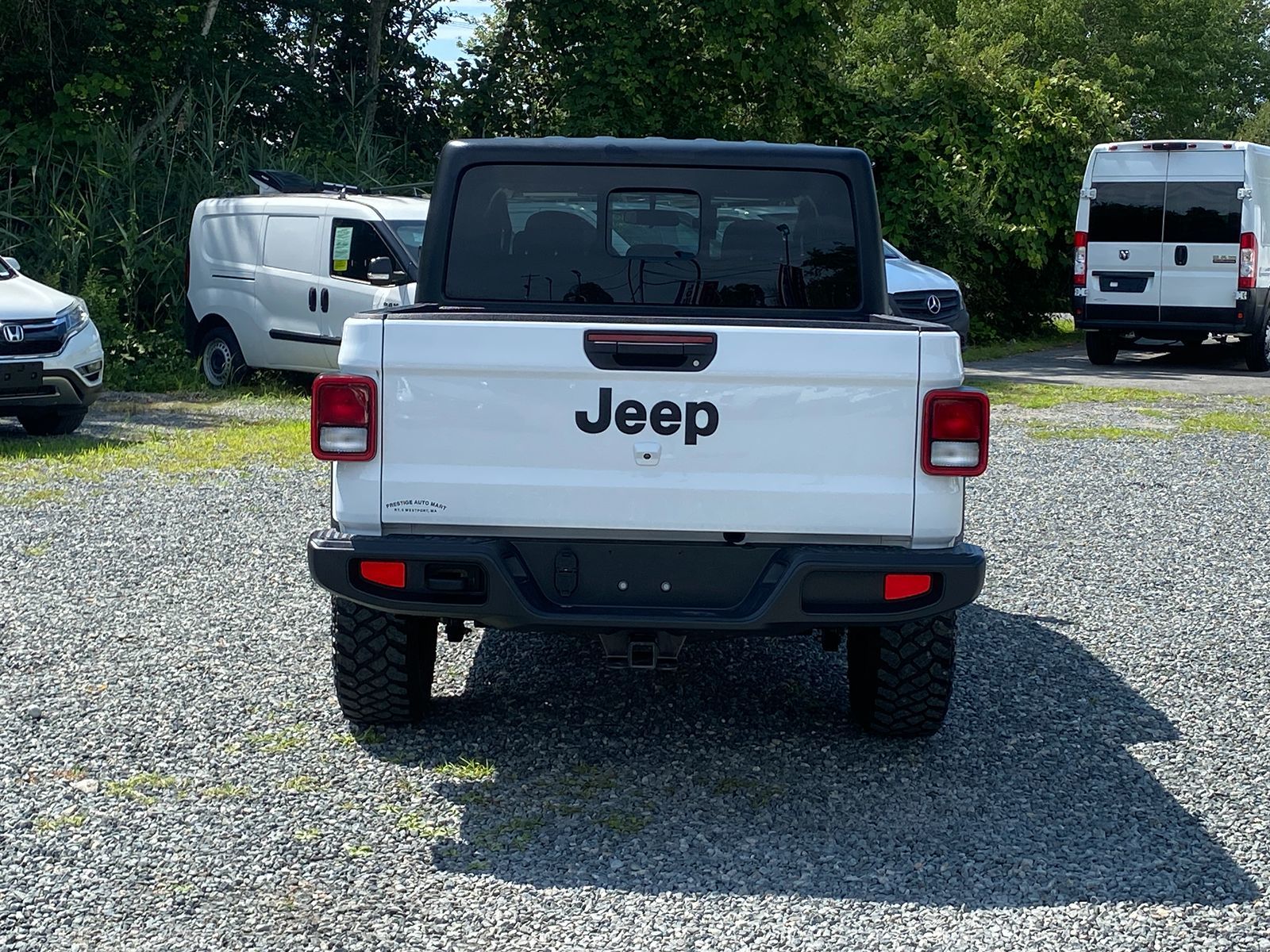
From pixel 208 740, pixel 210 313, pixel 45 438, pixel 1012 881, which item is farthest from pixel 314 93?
pixel 1012 881

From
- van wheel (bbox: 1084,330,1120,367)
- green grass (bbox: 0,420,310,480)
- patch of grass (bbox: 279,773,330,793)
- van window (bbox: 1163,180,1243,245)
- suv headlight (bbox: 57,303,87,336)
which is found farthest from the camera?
van wheel (bbox: 1084,330,1120,367)

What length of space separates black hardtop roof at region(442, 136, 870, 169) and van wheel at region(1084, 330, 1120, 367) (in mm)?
14363

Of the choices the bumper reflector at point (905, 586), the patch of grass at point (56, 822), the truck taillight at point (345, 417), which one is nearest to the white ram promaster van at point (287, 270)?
the truck taillight at point (345, 417)

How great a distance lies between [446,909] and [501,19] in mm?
21250

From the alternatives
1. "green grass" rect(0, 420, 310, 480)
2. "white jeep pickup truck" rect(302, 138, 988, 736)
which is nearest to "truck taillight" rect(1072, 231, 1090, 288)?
"green grass" rect(0, 420, 310, 480)

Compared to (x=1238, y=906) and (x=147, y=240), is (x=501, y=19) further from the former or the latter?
(x=1238, y=906)

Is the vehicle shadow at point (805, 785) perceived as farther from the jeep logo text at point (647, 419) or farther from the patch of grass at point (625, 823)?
the jeep logo text at point (647, 419)

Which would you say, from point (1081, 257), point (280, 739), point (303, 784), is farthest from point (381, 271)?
point (1081, 257)

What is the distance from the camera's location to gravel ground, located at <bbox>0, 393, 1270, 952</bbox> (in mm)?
3652

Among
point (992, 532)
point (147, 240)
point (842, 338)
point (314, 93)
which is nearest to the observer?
point (842, 338)

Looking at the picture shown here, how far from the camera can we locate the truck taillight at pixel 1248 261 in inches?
677

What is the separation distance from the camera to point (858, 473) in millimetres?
4312

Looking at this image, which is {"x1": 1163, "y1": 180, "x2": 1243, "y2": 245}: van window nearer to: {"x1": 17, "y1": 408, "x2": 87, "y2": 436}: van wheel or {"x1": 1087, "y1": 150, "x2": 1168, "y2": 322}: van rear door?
{"x1": 1087, "y1": 150, "x2": 1168, "y2": 322}: van rear door

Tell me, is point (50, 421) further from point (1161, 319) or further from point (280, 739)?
point (1161, 319)
